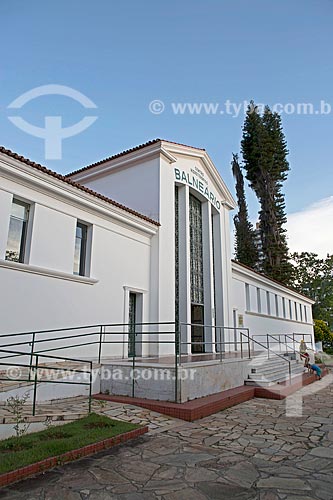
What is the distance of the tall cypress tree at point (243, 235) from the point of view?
1410 inches

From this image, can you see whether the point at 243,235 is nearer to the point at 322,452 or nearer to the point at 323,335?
the point at 323,335

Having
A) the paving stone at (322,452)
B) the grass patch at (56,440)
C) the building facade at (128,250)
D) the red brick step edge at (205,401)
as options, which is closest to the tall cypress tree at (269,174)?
the building facade at (128,250)

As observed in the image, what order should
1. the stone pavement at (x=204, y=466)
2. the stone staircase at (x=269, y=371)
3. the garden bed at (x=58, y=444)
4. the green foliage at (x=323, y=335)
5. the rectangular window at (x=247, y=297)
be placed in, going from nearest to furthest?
1. the stone pavement at (x=204, y=466)
2. the garden bed at (x=58, y=444)
3. the stone staircase at (x=269, y=371)
4. the rectangular window at (x=247, y=297)
5. the green foliage at (x=323, y=335)

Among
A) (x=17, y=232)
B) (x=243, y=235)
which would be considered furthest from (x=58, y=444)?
(x=243, y=235)

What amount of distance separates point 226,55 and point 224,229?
990cm

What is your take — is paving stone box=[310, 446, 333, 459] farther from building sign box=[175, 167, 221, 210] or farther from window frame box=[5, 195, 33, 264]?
building sign box=[175, 167, 221, 210]

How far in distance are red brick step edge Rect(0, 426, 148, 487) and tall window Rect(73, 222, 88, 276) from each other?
18.4 feet

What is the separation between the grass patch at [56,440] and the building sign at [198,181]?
11.5 m

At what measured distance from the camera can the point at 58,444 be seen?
16.1 feet

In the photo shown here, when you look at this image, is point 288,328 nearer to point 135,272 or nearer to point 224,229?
point 224,229

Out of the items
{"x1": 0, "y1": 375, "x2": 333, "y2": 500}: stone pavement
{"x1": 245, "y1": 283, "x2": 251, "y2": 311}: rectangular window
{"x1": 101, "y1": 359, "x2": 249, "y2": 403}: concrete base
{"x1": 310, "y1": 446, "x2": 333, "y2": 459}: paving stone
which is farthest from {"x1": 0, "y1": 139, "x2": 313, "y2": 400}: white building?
{"x1": 310, "y1": 446, "x2": 333, "y2": 459}: paving stone

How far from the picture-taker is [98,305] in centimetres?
1077

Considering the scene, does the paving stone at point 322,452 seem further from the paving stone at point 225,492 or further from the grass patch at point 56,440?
the grass patch at point 56,440

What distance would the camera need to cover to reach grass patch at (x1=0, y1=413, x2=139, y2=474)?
14.4ft
